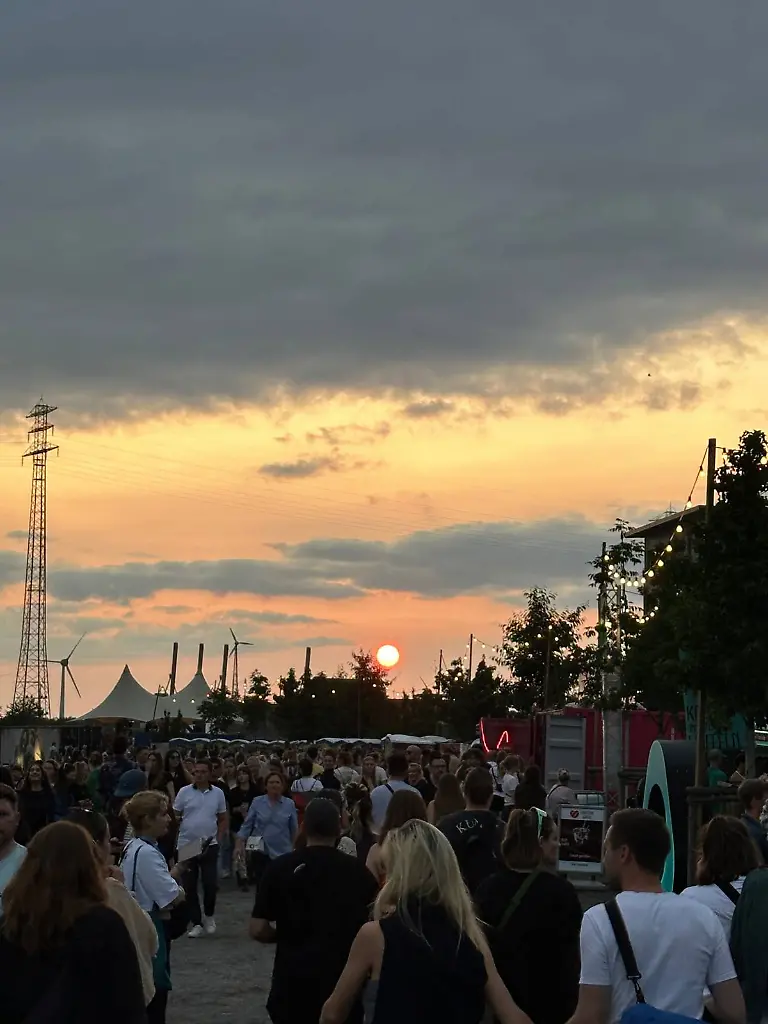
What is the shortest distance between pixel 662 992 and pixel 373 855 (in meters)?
3.60

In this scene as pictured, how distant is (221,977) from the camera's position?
15.0 metres

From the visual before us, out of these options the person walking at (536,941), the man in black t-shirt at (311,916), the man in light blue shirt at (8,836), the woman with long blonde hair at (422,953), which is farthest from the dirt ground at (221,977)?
the woman with long blonde hair at (422,953)

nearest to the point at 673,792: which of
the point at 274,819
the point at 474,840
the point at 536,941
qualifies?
the point at 274,819

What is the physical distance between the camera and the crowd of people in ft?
15.9

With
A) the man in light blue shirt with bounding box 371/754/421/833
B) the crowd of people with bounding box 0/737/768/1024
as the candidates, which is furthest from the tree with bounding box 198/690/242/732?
the crowd of people with bounding box 0/737/768/1024

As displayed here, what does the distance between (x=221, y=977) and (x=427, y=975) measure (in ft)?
32.6

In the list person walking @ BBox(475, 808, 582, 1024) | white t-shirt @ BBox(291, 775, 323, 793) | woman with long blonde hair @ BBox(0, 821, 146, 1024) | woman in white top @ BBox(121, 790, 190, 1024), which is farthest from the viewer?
white t-shirt @ BBox(291, 775, 323, 793)

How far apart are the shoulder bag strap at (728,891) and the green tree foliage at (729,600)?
12.9 m

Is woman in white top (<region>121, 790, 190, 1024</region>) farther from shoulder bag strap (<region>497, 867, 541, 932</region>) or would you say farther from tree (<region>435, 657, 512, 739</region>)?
tree (<region>435, 657, 512, 739</region>)

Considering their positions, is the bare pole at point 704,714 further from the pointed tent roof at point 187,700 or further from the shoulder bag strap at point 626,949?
the pointed tent roof at point 187,700

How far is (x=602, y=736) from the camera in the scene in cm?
3394

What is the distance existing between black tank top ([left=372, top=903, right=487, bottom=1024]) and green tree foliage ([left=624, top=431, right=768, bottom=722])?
14.4 meters

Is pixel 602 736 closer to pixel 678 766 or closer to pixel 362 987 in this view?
pixel 678 766

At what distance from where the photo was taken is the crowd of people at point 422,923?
4855 millimetres
